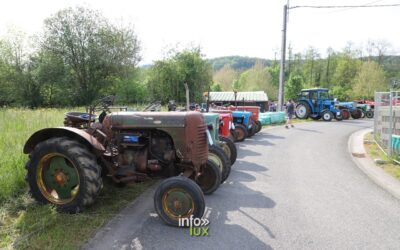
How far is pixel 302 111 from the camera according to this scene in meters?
23.0

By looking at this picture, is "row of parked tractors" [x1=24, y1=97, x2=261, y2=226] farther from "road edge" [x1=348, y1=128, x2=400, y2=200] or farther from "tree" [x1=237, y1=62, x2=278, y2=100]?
"tree" [x1=237, y1=62, x2=278, y2=100]

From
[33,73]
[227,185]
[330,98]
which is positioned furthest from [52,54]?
[227,185]

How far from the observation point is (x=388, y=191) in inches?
228

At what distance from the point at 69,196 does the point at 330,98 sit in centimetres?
2164

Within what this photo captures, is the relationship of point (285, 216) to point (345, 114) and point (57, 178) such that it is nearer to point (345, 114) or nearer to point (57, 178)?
point (57, 178)

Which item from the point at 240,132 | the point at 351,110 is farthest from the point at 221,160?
the point at 351,110

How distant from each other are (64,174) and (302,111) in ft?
67.8

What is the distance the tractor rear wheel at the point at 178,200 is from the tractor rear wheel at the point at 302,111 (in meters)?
20.2

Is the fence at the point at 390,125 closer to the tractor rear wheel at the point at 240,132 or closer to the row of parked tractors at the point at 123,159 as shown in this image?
the tractor rear wheel at the point at 240,132

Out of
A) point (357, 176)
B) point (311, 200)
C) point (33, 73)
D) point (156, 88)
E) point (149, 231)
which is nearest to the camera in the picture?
point (149, 231)

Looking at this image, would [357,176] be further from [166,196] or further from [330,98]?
[330,98]

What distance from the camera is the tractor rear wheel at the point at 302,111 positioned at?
2267cm

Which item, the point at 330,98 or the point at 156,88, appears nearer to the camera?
the point at 330,98

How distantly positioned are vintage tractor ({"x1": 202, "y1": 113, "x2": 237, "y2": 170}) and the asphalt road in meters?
0.36
